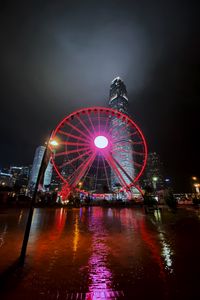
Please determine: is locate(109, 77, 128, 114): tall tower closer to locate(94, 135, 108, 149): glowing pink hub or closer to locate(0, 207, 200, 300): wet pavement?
locate(94, 135, 108, 149): glowing pink hub

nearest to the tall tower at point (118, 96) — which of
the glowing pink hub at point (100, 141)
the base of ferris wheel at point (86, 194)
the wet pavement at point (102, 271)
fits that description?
the base of ferris wheel at point (86, 194)

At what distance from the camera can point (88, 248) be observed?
20.9ft

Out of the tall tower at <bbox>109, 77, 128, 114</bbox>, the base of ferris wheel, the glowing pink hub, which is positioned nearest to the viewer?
the glowing pink hub

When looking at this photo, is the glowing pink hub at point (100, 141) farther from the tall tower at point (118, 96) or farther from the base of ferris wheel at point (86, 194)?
the tall tower at point (118, 96)

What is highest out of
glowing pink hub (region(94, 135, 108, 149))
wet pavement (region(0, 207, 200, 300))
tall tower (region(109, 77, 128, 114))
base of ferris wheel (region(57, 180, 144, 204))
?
tall tower (region(109, 77, 128, 114))

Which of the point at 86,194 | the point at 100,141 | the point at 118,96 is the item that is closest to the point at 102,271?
the point at 100,141

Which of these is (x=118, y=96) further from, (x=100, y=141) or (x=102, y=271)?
(x=102, y=271)

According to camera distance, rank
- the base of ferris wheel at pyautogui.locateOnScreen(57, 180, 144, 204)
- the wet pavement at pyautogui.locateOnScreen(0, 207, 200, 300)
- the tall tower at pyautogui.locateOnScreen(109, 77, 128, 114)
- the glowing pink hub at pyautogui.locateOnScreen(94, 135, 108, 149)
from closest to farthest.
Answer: the wet pavement at pyautogui.locateOnScreen(0, 207, 200, 300), the glowing pink hub at pyautogui.locateOnScreen(94, 135, 108, 149), the base of ferris wheel at pyautogui.locateOnScreen(57, 180, 144, 204), the tall tower at pyautogui.locateOnScreen(109, 77, 128, 114)

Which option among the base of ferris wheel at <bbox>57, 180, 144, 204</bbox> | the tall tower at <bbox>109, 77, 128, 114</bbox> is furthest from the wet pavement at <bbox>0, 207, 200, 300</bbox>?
the tall tower at <bbox>109, 77, 128, 114</bbox>

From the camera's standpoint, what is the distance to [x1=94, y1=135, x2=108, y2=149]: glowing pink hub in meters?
25.3

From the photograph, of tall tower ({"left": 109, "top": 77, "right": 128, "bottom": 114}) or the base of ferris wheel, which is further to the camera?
tall tower ({"left": 109, "top": 77, "right": 128, "bottom": 114})

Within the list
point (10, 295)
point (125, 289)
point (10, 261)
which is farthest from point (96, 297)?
point (10, 261)

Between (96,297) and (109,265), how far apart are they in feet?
5.06

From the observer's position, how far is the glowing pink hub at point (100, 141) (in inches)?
995
